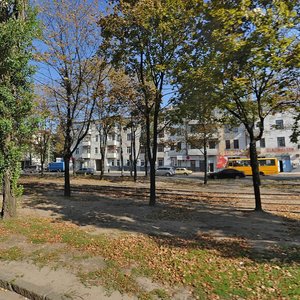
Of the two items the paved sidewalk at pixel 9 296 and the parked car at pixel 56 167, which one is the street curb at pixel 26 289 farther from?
the parked car at pixel 56 167

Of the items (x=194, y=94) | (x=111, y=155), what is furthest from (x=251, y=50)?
(x=111, y=155)

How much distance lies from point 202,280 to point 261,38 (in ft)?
17.0

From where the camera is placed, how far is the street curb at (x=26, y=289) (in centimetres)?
414

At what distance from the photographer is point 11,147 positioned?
817cm

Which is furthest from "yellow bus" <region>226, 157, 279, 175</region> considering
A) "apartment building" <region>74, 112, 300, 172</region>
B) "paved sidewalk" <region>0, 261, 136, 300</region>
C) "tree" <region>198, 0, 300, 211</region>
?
"paved sidewalk" <region>0, 261, 136, 300</region>

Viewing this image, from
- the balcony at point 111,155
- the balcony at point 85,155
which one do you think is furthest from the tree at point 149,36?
the balcony at point 85,155

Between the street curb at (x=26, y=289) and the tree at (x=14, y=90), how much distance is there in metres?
4.26

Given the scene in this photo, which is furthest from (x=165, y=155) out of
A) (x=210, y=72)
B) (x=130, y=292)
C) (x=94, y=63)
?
(x=130, y=292)

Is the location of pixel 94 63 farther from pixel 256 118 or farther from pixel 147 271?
pixel 147 271

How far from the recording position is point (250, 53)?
21.3 ft

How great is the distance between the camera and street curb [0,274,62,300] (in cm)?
414

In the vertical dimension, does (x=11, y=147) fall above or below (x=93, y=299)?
above

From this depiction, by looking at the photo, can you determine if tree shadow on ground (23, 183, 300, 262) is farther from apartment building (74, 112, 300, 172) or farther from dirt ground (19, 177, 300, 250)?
apartment building (74, 112, 300, 172)

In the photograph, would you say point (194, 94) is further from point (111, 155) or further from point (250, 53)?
point (111, 155)
